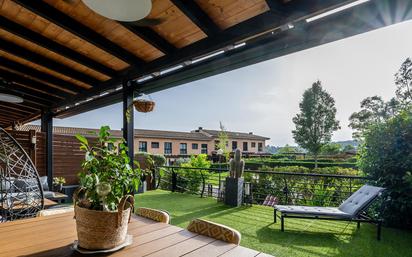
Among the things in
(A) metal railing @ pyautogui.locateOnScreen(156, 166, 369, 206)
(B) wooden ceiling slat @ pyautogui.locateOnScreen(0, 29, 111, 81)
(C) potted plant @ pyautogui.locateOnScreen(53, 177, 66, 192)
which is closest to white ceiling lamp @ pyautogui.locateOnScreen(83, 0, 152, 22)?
(B) wooden ceiling slat @ pyautogui.locateOnScreen(0, 29, 111, 81)

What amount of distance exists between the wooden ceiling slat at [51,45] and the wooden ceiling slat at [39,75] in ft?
4.55

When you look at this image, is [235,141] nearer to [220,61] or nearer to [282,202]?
[282,202]

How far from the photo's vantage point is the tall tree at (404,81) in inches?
680

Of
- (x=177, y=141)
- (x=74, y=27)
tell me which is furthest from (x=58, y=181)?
(x=177, y=141)

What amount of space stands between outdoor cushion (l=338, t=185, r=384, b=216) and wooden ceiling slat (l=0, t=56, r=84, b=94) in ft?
17.1

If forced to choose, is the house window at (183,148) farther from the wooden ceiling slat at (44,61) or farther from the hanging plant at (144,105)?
the hanging plant at (144,105)

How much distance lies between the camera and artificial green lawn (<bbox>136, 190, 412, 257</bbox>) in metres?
2.96

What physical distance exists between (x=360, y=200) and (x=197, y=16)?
3.41 m

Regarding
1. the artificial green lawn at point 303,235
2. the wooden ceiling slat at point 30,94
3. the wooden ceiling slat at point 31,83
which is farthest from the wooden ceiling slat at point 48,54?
the artificial green lawn at point 303,235

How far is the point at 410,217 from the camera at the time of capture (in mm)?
3668

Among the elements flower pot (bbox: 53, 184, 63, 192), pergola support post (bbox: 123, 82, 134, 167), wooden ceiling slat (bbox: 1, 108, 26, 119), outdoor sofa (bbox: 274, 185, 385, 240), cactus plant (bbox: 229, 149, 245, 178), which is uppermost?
wooden ceiling slat (bbox: 1, 108, 26, 119)

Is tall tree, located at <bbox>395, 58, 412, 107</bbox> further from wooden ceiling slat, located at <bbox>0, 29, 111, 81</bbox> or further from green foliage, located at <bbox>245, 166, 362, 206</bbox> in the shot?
wooden ceiling slat, located at <bbox>0, 29, 111, 81</bbox>

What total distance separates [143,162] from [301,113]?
705 inches

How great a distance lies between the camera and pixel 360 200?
3.60 m
